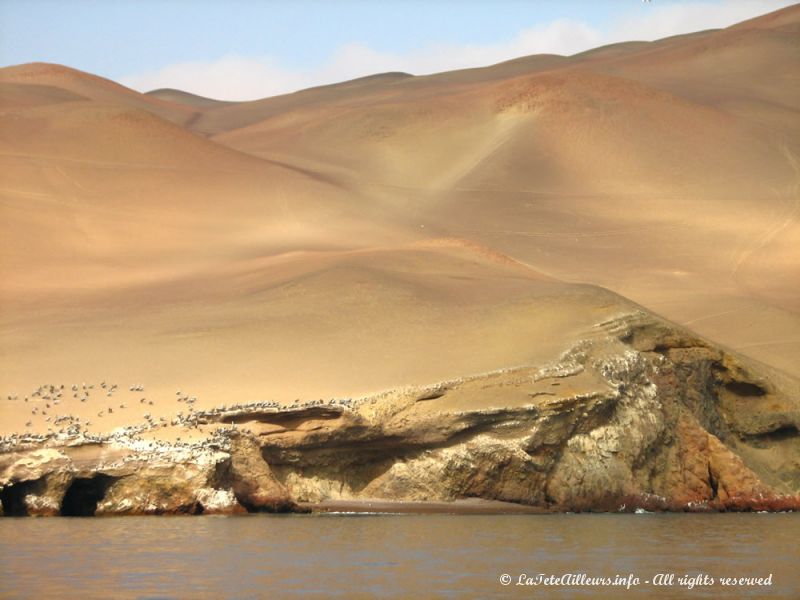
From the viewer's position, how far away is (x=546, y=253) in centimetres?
7088

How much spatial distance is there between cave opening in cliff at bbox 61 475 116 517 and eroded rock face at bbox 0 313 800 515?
0.02m

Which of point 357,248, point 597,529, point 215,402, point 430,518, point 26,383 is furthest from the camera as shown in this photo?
point 357,248

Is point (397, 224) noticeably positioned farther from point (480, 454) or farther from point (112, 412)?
point (480, 454)

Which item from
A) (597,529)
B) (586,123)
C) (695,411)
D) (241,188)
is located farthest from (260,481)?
(586,123)

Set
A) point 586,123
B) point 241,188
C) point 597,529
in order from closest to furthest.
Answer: point 597,529
point 241,188
point 586,123

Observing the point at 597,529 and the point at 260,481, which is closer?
the point at 597,529

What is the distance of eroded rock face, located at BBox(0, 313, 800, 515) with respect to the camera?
108ft

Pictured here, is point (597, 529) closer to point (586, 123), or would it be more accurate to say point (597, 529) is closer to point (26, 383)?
point (26, 383)

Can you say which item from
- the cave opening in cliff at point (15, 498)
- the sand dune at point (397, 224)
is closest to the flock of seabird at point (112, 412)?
the sand dune at point (397, 224)

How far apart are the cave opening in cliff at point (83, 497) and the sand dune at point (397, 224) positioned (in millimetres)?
3206

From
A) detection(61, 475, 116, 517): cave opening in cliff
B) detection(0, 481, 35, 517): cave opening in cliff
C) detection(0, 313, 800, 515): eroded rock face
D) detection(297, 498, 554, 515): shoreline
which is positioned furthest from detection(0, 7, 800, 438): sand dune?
detection(0, 481, 35, 517): cave opening in cliff

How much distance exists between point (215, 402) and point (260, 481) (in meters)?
3.78

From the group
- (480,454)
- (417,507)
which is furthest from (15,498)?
(480,454)

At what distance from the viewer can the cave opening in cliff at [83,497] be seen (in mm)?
33156
